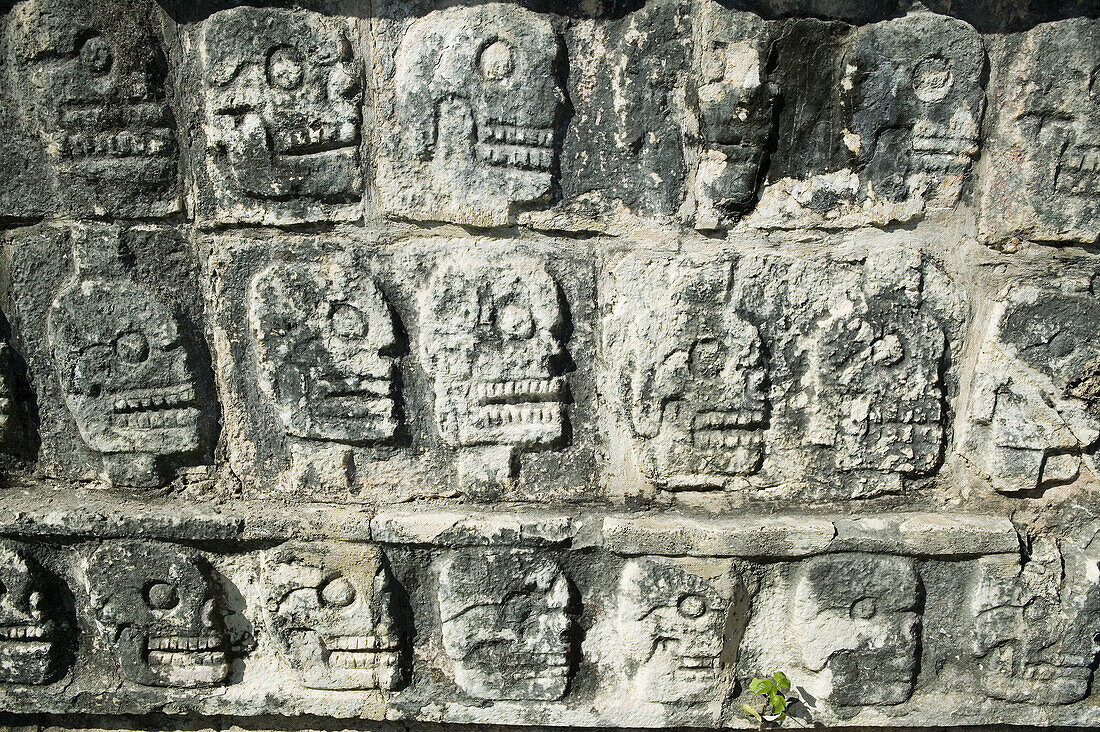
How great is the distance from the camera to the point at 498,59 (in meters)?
1.63

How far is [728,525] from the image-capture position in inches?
71.4

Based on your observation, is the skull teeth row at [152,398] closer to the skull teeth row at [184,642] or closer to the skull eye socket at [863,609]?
the skull teeth row at [184,642]

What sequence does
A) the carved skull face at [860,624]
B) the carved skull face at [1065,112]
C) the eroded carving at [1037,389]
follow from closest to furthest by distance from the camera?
the carved skull face at [1065,112] → the eroded carving at [1037,389] → the carved skull face at [860,624]

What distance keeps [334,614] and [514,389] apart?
70 cm

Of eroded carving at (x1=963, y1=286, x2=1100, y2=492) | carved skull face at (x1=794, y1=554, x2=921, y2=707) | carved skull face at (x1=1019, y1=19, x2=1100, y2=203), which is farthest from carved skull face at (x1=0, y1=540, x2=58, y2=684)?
carved skull face at (x1=1019, y1=19, x2=1100, y2=203)

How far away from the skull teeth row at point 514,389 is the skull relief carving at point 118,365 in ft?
2.19

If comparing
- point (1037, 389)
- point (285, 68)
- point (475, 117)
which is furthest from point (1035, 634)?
point (285, 68)

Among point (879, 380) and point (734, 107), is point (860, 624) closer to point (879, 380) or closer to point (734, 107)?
point (879, 380)

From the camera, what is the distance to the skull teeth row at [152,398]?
180cm

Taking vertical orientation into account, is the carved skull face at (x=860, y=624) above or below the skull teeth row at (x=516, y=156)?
below

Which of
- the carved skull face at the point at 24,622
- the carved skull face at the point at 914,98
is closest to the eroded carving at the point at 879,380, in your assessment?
the carved skull face at the point at 914,98

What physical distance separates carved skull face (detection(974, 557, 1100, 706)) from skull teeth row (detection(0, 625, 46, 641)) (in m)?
2.23

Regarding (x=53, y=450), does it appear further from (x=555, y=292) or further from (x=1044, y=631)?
(x=1044, y=631)

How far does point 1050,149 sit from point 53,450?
234 centimetres
